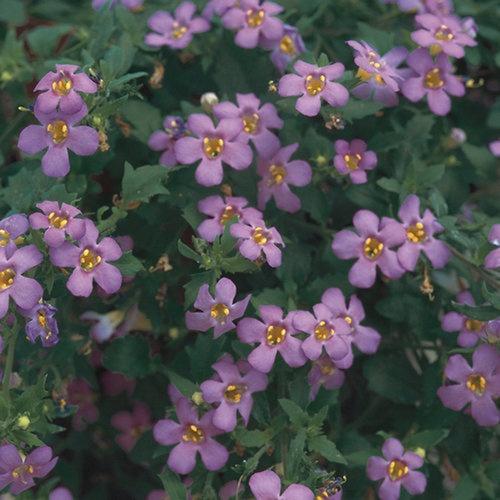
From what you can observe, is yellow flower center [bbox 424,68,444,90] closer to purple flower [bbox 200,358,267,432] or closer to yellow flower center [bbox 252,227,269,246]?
yellow flower center [bbox 252,227,269,246]

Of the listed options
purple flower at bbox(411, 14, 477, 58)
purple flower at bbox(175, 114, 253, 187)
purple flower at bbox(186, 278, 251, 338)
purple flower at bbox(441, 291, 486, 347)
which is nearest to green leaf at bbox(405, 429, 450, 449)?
purple flower at bbox(441, 291, 486, 347)

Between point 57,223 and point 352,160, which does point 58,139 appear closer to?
point 57,223

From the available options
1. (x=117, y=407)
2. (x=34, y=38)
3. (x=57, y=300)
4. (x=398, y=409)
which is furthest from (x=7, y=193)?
(x=398, y=409)

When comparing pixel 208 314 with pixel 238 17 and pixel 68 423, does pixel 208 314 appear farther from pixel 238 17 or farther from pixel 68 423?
pixel 68 423

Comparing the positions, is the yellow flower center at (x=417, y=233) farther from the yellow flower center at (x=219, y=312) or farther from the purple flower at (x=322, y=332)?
the yellow flower center at (x=219, y=312)

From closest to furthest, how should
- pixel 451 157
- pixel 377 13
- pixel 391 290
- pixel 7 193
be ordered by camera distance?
pixel 7 193
pixel 391 290
pixel 451 157
pixel 377 13

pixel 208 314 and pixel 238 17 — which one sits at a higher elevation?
pixel 238 17
